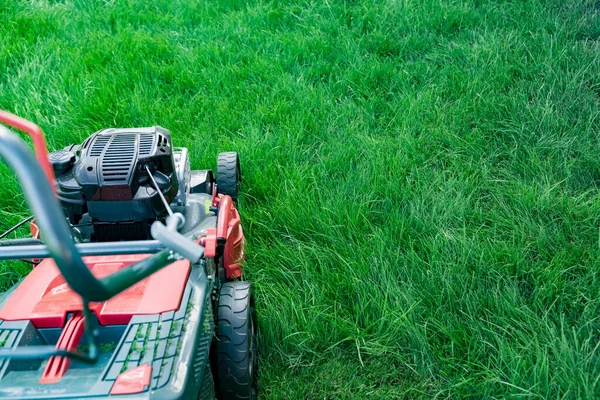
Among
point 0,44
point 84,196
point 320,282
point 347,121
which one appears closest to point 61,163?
point 84,196

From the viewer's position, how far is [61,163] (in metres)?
2.02

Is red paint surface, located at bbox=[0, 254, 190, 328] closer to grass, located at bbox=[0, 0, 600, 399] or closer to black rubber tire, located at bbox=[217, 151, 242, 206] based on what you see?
grass, located at bbox=[0, 0, 600, 399]

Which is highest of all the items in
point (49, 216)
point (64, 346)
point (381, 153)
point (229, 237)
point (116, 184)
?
point (49, 216)

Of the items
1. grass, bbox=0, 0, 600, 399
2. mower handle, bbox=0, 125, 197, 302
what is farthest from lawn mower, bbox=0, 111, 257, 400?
grass, bbox=0, 0, 600, 399

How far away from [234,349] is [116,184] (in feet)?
2.06

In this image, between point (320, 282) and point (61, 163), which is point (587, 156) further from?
point (61, 163)

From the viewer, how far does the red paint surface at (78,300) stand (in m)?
1.66

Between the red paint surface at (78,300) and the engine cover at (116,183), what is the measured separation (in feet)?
0.70

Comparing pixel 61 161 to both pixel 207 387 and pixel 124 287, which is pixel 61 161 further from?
pixel 124 287

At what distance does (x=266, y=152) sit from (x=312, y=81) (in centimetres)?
81

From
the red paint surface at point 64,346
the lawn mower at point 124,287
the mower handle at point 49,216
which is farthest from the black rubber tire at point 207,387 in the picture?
the mower handle at point 49,216

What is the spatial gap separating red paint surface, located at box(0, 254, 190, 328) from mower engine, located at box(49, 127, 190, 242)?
21cm

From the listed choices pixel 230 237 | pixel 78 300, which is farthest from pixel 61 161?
pixel 230 237

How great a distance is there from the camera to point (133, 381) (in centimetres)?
141
